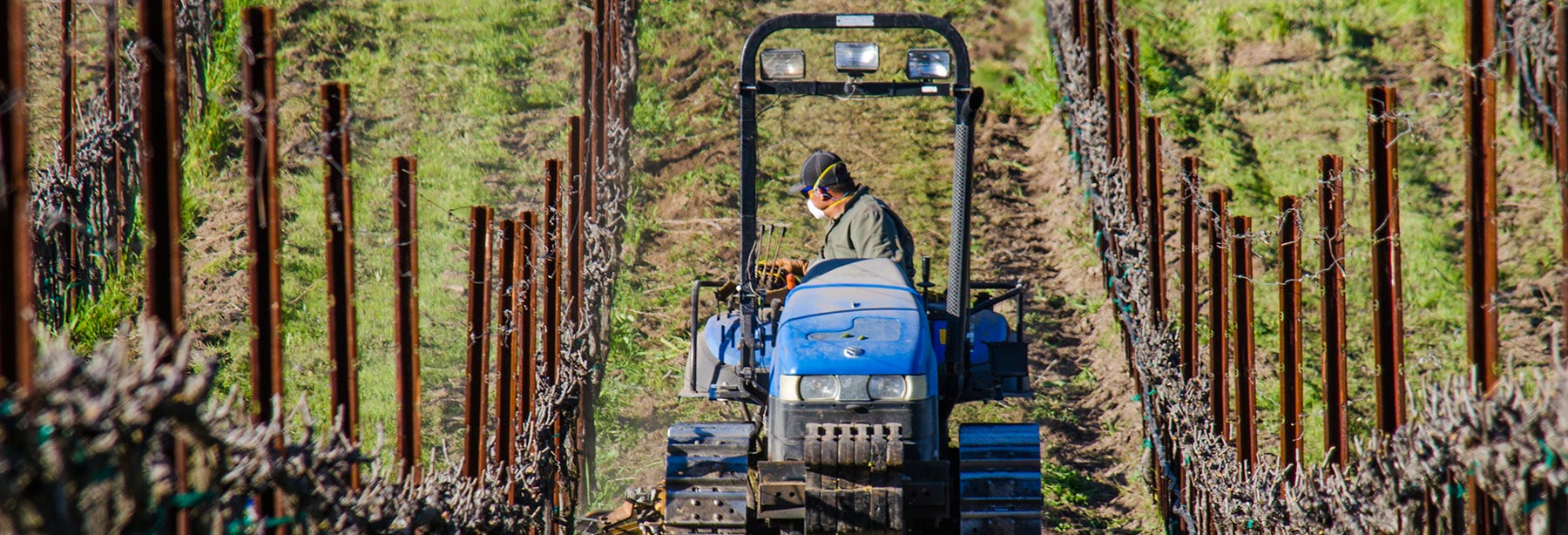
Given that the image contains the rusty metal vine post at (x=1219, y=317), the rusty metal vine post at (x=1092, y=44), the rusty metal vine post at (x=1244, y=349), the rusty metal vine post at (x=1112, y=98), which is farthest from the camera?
the rusty metal vine post at (x=1092, y=44)

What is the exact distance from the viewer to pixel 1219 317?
5141 millimetres

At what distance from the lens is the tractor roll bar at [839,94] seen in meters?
4.94

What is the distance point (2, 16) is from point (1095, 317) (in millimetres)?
6824

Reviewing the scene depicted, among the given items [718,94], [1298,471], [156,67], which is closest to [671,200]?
[718,94]

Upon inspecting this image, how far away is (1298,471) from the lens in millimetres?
4207

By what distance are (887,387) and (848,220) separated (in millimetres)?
1434

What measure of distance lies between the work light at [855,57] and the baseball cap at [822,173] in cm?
80

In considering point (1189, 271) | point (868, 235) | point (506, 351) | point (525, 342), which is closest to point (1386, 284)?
point (1189, 271)

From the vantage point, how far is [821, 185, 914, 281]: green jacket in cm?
577

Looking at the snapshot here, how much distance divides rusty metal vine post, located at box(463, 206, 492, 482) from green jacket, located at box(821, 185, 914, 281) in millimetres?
1581

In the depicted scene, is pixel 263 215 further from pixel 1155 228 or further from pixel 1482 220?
pixel 1155 228

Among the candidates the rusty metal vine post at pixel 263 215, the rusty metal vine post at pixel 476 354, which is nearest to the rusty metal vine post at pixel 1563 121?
the rusty metal vine post at pixel 263 215

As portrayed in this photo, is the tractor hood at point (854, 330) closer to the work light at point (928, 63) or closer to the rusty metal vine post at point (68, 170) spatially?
the work light at point (928, 63)

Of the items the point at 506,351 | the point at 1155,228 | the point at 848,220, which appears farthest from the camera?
the point at 1155,228
